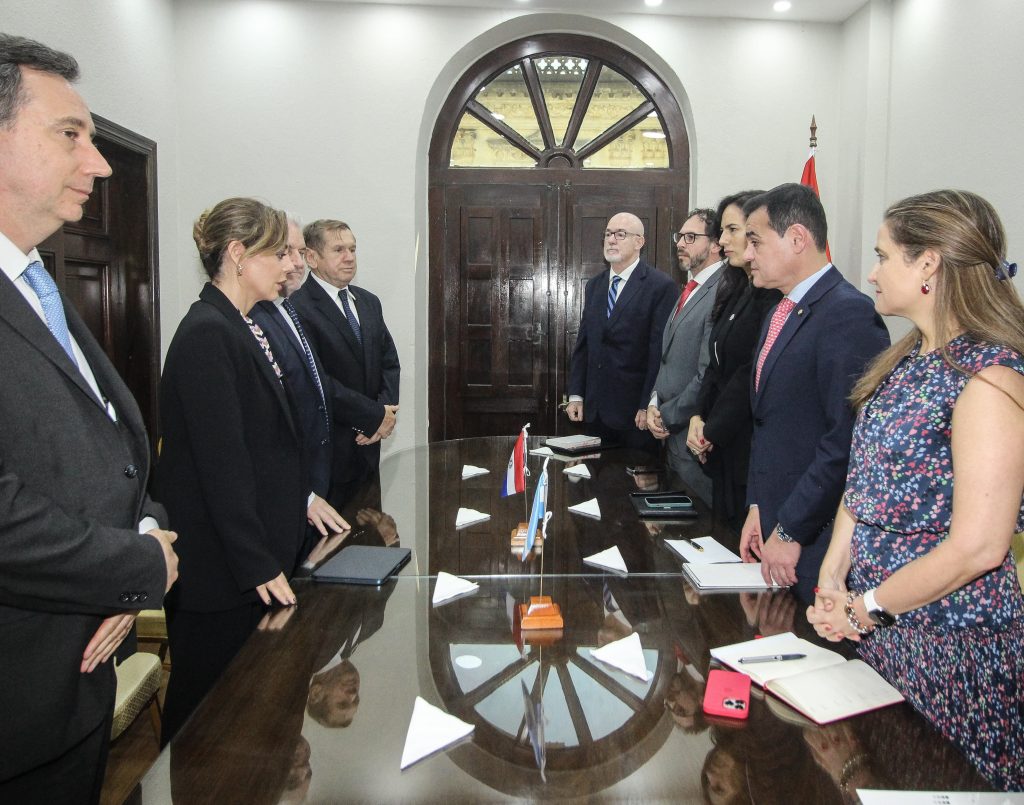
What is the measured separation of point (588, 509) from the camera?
8.09 ft

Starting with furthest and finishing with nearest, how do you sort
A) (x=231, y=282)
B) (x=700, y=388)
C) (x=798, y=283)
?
1. (x=700, y=388)
2. (x=798, y=283)
3. (x=231, y=282)

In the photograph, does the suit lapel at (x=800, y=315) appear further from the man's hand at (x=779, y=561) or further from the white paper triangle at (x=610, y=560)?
the white paper triangle at (x=610, y=560)

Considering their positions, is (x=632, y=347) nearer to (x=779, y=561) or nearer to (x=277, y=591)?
(x=779, y=561)

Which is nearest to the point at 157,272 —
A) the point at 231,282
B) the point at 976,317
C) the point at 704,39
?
the point at 231,282

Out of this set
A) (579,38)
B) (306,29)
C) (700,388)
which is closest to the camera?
(700,388)

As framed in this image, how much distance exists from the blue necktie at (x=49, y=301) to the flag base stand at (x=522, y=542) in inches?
45.2

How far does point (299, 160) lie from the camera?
→ 5.14m

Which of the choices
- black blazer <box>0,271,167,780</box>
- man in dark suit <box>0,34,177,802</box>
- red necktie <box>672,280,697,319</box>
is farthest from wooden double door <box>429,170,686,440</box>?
black blazer <box>0,271,167,780</box>

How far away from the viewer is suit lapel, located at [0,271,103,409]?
120 centimetres

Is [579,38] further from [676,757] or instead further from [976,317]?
[676,757]

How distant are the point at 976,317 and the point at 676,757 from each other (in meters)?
0.94

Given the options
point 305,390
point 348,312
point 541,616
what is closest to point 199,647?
point 541,616

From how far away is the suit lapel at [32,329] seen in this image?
1201 mm

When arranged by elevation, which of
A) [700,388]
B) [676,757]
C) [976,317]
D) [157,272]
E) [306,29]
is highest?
[306,29]
